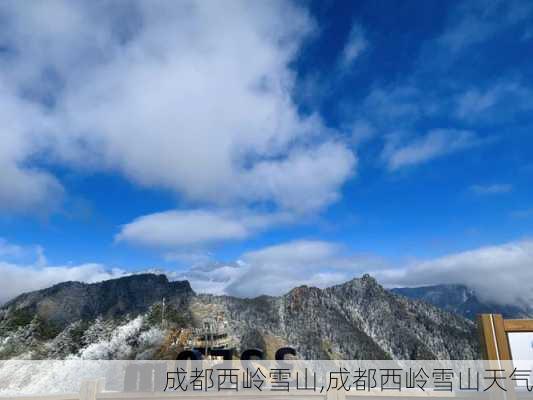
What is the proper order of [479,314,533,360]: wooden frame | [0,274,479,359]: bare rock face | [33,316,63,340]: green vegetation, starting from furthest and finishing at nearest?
[33,316,63,340]: green vegetation < [0,274,479,359]: bare rock face < [479,314,533,360]: wooden frame

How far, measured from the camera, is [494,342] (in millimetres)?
6738

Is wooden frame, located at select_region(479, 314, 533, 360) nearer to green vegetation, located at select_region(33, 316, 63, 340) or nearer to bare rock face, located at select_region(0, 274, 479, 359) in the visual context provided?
bare rock face, located at select_region(0, 274, 479, 359)

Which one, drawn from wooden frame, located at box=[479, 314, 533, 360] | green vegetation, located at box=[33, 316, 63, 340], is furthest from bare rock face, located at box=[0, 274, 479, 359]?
wooden frame, located at box=[479, 314, 533, 360]

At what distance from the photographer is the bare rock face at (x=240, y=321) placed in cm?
11281

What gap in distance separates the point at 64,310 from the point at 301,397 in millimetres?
149687

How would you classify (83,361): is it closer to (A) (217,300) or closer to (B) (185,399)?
(A) (217,300)

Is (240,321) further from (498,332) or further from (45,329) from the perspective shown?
(498,332)

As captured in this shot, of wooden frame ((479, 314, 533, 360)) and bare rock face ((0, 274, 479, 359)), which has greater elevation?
bare rock face ((0, 274, 479, 359))

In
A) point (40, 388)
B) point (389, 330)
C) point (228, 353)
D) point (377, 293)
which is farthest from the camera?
point (377, 293)

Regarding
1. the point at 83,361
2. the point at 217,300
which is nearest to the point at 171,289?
the point at 217,300

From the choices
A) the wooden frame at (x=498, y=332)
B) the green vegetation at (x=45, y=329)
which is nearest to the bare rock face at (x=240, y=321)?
the green vegetation at (x=45, y=329)

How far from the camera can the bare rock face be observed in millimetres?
112812

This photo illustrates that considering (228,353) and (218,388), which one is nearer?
(218,388)

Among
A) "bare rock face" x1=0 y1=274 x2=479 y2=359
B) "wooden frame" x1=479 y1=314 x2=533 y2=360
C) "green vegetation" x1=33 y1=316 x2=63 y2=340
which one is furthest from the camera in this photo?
"green vegetation" x1=33 y1=316 x2=63 y2=340
